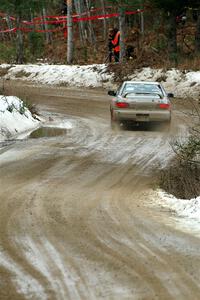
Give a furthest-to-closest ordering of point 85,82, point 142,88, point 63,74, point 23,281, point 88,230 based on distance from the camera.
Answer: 1. point 63,74
2. point 85,82
3. point 142,88
4. point 88,230
5. point 23,281

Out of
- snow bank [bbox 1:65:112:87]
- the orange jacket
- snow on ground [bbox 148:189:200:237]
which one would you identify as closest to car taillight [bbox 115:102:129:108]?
snow on ground [bbox 148:189:200:237]

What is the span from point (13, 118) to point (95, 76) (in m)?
14.9

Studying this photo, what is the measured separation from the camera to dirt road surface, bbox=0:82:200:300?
4.57 meters

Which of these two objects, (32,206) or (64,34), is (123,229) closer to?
(32,206)

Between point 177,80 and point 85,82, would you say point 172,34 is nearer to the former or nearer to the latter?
point 177,80

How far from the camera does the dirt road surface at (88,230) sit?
4566 millimetres

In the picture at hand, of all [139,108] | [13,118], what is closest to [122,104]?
[139,108]

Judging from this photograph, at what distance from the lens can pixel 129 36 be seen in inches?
1626

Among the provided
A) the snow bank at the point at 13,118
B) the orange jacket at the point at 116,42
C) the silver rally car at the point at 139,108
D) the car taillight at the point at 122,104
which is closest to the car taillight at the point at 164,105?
the silver rally car at the point at 139,108

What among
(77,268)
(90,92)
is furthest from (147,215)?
(90,92)

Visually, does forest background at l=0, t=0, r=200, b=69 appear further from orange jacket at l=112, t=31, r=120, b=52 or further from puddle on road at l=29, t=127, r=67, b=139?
puddle on road at l=29, t=127, r=67, b=139

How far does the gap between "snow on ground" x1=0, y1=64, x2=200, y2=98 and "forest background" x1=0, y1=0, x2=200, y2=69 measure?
0.95 meters

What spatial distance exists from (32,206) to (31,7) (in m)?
33.3

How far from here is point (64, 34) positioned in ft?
181
